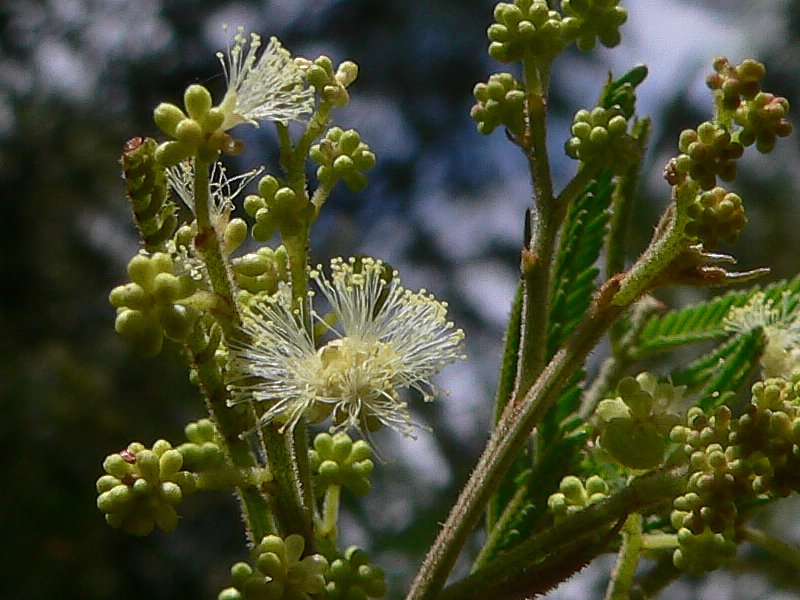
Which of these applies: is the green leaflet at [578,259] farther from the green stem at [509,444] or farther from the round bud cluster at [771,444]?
the round bud cluster at [771,444]

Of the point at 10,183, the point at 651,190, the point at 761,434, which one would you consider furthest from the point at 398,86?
the point at 761,434

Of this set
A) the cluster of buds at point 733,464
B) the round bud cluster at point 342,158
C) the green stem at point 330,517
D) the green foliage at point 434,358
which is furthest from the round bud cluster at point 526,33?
the green stem at point 330,517

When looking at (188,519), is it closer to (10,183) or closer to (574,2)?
(10,183)

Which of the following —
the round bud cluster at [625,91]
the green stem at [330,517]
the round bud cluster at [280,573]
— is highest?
the round bud cluster at [625,91]

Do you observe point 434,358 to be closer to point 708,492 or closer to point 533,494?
point 533,494

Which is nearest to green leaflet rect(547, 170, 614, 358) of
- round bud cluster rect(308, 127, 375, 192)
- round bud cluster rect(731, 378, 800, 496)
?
round bud cluster rect(308, 127, 375, 192)

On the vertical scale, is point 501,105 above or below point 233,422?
above

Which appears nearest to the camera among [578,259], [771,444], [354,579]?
[771,444]

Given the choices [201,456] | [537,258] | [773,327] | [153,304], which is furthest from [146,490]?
[773,327]
